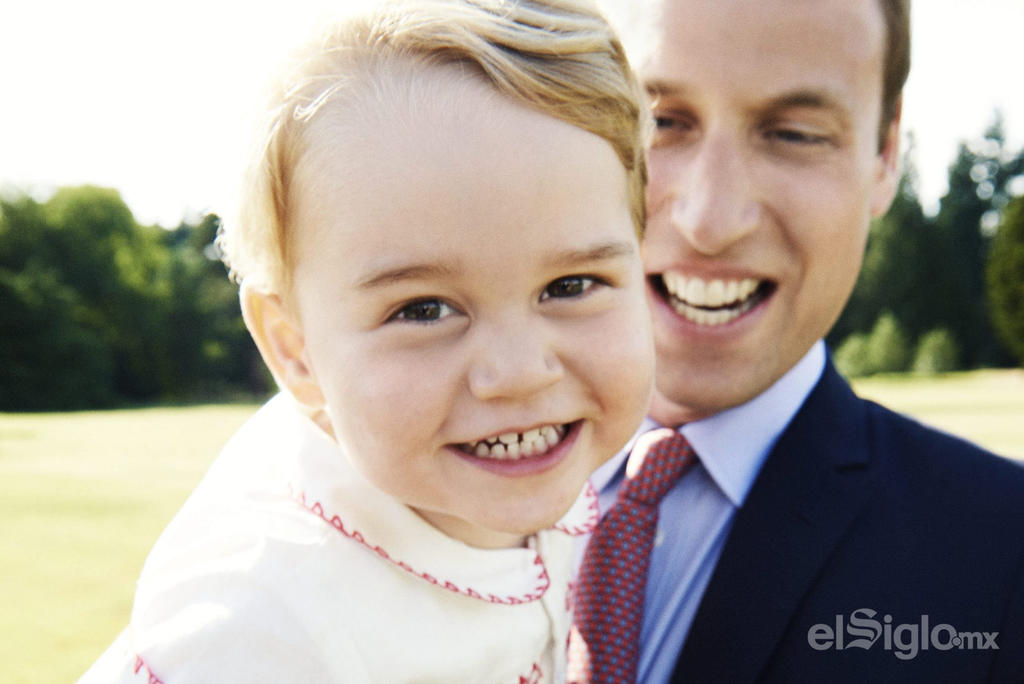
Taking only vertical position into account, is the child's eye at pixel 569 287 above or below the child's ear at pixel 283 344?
above

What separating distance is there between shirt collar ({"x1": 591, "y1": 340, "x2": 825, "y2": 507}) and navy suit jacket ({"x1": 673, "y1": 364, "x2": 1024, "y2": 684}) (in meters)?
0.09

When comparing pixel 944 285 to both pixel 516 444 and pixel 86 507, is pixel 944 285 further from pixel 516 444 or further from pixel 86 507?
pixel 516 444

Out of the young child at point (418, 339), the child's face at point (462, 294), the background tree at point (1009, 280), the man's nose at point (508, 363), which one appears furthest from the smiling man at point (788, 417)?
the background tree at point (1009, 280)

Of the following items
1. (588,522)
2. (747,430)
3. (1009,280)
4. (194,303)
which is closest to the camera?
(588,522)

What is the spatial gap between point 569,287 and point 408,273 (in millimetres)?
323

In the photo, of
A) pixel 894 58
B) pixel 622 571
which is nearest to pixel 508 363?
pixel 622 571

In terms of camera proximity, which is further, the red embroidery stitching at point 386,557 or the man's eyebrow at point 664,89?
the man's eyebrow at point 664,89

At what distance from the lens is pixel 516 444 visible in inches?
62.2

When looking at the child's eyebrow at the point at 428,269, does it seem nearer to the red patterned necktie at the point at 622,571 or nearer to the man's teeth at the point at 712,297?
the man's teeth at the point at 712,297

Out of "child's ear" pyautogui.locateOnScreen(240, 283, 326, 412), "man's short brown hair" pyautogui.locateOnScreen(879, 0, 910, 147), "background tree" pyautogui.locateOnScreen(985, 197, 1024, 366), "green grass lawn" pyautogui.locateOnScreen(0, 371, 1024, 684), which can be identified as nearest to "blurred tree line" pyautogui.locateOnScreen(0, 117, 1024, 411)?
"background tree" pyautogui.locateOnScreen(985, 197, 1024, 366)

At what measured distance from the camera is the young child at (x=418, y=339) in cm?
142

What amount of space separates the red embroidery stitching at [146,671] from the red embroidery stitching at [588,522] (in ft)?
2.96

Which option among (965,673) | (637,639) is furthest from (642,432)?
(965,673)

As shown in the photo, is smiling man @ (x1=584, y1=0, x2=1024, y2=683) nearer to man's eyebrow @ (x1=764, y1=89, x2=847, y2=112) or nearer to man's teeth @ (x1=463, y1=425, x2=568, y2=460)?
man's eyebrow @ (x1=764, y1=89, x2=847, y2=112)
